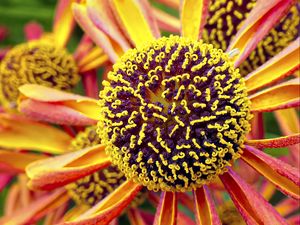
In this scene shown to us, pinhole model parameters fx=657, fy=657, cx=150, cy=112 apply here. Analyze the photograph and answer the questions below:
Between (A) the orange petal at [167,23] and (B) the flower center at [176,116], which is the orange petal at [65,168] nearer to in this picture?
(B) the flower center at [176,116]

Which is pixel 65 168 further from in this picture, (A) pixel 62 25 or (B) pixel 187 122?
(A) pixel 62 25

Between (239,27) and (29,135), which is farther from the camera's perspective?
(29,135)

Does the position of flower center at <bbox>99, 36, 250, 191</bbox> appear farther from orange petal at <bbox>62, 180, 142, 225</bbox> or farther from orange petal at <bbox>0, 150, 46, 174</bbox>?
orange petal at <bbox>0, 150, 46, 174</bbox>

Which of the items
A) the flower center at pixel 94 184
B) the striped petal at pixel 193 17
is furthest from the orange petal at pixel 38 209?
the striped petal at pixel 193 17

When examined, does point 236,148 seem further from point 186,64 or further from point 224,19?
point 224,19

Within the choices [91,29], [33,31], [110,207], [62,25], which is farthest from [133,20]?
[33,31]

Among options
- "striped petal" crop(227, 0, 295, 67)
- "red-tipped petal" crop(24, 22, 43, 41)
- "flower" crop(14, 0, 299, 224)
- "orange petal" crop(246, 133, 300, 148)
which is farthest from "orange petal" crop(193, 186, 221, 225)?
"red-tipped petal" crop(24, 22, 43, 41)

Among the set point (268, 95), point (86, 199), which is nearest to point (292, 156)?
point (268, 95)
